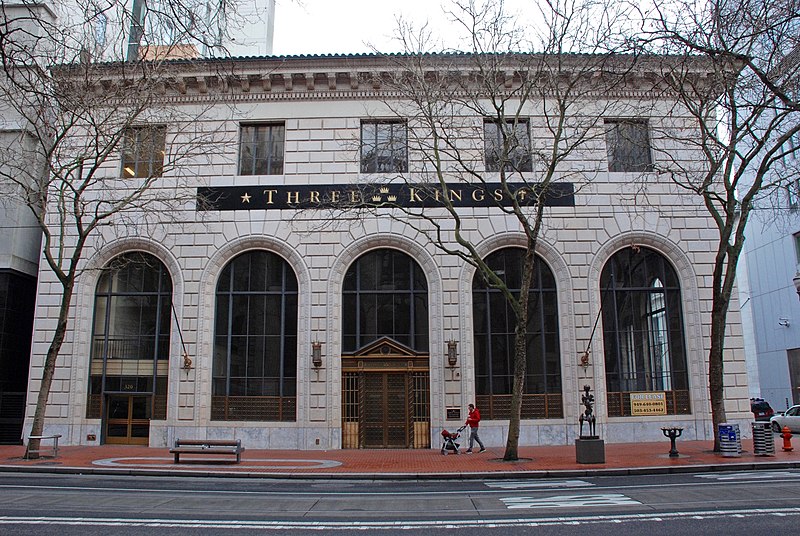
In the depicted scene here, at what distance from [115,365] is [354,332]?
9.03 metres

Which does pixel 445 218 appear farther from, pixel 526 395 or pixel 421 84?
pixel 526 395

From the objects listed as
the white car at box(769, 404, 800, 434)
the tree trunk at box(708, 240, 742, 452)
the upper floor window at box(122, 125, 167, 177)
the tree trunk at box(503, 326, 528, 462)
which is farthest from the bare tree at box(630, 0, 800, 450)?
the upper floor window at box(122, 125, 167, 177)

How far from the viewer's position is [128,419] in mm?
23156

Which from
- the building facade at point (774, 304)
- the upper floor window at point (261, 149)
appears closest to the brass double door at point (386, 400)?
the upper floor window at point (261, 149)

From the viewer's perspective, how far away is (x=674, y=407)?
74.2 ft

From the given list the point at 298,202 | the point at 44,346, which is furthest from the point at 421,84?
the point at 44,346

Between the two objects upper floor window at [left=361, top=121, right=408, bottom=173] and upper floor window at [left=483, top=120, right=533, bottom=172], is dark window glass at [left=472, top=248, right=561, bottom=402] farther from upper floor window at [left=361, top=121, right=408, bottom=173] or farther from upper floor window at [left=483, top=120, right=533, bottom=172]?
upper floor window at [left=361, top=121, right=408, bottom=173]

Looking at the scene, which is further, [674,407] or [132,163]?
[132,163]

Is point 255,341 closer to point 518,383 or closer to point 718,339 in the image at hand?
point 518,383

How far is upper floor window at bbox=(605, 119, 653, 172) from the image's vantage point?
79.1ft

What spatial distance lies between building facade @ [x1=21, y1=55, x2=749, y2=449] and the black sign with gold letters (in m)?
0.08

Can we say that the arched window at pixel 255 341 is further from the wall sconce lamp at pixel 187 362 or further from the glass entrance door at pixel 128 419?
the glass entrance door at pixel 128 419

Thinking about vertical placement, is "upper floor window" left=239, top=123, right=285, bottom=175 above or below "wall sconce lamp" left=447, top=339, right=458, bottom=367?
above

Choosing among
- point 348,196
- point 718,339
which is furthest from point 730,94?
point 348,196
